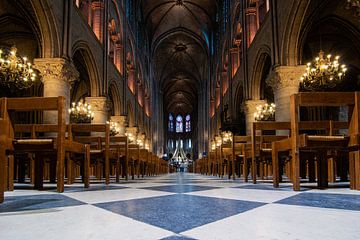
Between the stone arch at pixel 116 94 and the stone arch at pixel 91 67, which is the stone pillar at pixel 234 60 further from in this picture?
the stone arch at pixel 91 67

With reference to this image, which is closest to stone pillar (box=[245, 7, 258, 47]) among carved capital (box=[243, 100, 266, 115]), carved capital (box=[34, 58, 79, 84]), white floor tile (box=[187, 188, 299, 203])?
carved capital (box=[243, 100, 266, 115])

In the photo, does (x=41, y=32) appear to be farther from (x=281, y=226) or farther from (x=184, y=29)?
(x=184, y=29)

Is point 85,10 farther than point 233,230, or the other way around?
point 85,10

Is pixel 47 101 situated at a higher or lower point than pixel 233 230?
higher

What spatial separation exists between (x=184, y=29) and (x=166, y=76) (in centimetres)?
1168

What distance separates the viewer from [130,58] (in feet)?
73.6

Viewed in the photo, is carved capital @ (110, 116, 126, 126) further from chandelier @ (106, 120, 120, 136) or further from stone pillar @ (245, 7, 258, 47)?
stone pillar @ (245, 7, 258, 47)

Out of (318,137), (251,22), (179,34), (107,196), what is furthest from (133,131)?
(107,196)

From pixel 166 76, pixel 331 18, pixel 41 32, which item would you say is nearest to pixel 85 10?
pixel 41 32

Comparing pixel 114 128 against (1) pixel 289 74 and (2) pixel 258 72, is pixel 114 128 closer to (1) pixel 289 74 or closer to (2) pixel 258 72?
(2) pixel 258 72

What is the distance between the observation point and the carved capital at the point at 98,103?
14.1 meters

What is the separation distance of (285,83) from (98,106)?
25.5 feet

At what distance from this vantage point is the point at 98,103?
14133 mm

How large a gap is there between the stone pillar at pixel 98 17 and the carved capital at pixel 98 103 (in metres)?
2.80
